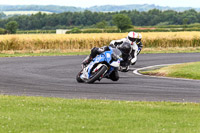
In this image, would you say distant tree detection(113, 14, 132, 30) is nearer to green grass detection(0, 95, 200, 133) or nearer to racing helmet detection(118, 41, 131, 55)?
racing helmet detection(118, 41, 131, 55)

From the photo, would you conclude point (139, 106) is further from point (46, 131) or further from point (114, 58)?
point (114, 58)

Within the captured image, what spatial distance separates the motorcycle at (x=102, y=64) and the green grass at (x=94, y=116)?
387 cm

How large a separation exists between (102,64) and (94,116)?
635cm

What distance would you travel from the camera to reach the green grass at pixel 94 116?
948 cm

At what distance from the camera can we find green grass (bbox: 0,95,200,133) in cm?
948

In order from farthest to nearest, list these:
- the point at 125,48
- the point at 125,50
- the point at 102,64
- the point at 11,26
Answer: the point at 11,26, the point at 125,50, the point at 125,48, the point at 102,64

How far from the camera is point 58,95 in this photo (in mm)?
14609

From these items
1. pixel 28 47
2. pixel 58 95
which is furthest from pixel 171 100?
pixel 28 47

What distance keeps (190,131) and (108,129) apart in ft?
4.89

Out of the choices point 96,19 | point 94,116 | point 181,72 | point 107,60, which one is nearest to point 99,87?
point 107,60

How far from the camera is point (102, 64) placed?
1702 cm

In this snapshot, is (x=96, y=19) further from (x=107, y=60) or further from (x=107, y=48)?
(x=107, y=60)

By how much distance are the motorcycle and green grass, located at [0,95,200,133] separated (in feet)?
12.7

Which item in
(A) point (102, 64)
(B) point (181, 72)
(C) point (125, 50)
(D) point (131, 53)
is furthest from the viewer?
(B) point (181, 72)
